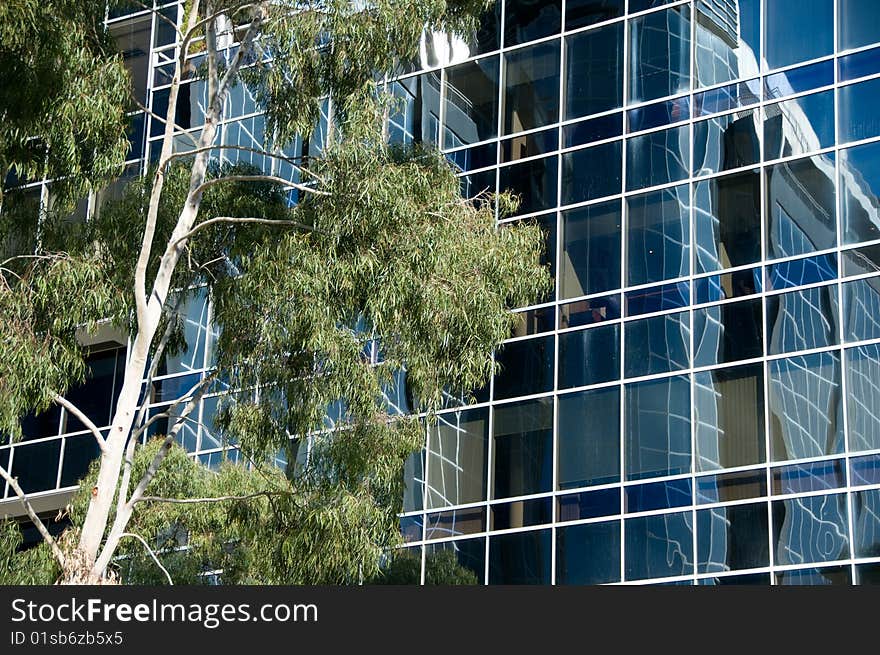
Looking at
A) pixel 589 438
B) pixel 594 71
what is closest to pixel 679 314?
pixel 589 438

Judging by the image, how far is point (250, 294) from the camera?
1959cm

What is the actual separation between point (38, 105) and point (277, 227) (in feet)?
10.2

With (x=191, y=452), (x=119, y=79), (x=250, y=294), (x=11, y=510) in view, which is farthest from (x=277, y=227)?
(x=11, y=510)

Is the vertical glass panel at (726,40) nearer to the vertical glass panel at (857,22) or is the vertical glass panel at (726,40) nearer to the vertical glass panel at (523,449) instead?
the vertical glass panel at (857,22)

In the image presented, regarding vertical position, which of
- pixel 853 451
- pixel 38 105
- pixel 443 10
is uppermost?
pixel 443 10

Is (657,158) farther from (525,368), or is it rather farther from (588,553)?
(588,553)

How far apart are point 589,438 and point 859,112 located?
6605 millimetres

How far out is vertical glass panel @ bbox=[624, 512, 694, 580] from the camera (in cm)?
2547

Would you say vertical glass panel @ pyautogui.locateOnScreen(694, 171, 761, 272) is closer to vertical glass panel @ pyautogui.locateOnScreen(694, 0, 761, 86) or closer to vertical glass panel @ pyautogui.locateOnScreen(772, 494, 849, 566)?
vertical glass panel @ pyautogui.locateOnScreen(694, 0, 761, 86)

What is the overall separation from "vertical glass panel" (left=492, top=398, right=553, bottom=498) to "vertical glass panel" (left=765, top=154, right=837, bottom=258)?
457 centimetres

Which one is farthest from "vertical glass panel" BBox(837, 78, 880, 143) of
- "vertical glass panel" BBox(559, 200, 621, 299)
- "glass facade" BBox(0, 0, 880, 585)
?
"vertical glass panel" BBox(559, 200, 621, 299)

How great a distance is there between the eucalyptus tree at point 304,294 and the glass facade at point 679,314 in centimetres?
571

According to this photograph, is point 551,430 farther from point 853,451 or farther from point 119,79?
point 119,79

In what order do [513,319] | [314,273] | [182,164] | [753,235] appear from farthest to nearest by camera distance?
[753,235], [182,164], [513,319], [314,273]
